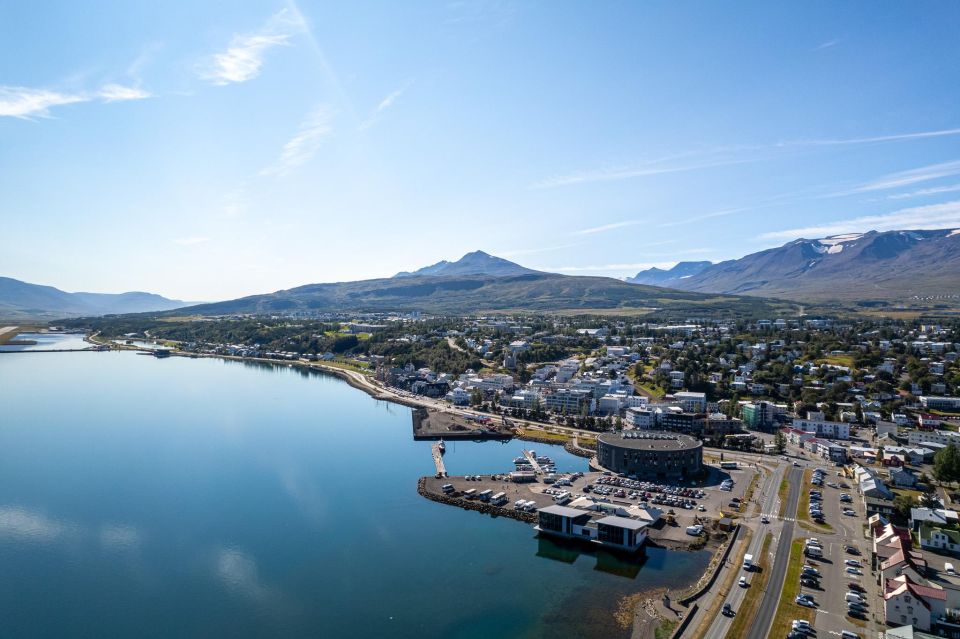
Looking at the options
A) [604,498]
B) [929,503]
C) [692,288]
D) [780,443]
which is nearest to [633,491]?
[604,498]

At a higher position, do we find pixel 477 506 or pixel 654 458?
pixel 654 458

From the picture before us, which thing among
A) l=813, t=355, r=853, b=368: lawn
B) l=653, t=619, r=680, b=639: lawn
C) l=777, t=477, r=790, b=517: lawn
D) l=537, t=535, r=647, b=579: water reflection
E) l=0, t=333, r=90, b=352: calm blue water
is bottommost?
l=537, t=535, r=647, b=579: water reflection

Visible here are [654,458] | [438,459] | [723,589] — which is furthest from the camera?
[438,459]

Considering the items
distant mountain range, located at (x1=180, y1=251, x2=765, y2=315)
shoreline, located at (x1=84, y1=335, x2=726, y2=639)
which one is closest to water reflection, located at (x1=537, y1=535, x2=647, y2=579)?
shoreline, located at (x1=84, y1=335, x2=726, y2=639)

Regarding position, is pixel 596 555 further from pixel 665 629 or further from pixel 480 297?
pixel 480 297

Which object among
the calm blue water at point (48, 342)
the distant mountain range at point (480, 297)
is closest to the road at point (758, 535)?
the calm blue water at point (48, 342)

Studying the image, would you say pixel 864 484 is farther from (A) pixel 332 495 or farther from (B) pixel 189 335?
(B) pixel 189 335

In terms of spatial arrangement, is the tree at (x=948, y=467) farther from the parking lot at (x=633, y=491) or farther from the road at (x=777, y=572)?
the parking lot at (x=633, y=491)

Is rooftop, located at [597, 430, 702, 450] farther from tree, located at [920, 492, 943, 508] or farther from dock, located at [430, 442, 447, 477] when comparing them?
tree, located at [920, 492, 943, 508]

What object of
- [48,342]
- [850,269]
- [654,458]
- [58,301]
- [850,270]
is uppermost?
[58,301]
